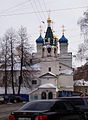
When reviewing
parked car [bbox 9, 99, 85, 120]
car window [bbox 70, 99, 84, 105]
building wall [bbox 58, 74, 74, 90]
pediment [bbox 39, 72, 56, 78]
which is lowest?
parked car [bbox 9, 99, 85, 120]

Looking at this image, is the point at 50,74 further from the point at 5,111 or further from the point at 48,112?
the point at 48,112

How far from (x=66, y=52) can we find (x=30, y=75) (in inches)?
1246

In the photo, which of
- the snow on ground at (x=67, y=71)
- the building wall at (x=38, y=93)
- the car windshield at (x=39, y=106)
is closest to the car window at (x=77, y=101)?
the car windshield at (x=39, y=106)

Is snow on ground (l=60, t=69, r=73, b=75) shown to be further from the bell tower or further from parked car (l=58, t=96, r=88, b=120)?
parked car (l=58, t=96, r=88, b=120)

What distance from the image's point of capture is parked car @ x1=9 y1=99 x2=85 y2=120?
12.4 m

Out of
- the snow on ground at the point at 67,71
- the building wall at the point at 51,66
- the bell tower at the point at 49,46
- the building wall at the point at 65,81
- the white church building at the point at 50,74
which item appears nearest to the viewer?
the white church building at the point at 50,74

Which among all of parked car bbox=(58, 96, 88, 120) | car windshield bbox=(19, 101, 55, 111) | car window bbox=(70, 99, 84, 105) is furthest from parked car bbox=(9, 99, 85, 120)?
car window bbox=(70, 99, 84, 105)

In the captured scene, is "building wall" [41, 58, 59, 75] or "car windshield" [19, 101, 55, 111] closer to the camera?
"car windshield" [19, 101, 55, 111]

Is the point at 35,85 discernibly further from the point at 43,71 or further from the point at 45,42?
the point at 45,42

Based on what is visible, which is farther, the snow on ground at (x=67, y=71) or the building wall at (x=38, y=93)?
the snow on ground at (x=67, y=71)

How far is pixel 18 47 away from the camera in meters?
67.8

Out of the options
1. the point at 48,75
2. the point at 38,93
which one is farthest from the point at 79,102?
the point at 48,75

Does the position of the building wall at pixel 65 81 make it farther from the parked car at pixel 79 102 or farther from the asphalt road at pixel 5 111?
the parked car at pixel 79 102

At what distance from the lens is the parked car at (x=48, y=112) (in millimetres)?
12416
